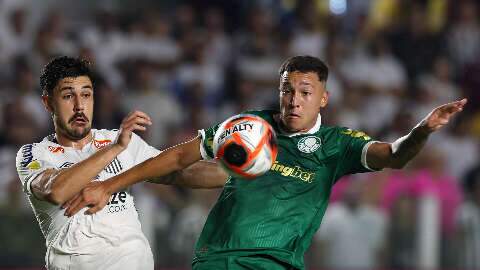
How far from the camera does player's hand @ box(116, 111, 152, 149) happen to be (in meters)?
5.23

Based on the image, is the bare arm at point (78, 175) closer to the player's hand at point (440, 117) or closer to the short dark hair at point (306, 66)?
the short dark hair at point (306, 66)

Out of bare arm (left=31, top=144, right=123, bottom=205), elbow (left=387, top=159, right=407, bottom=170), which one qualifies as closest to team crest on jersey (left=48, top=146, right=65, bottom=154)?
bare arm (left=31, top=144, right=123, bottom=205)

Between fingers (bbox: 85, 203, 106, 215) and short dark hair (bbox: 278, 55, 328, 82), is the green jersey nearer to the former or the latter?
short dark hair (bbox: 278, 55, 328, 82)

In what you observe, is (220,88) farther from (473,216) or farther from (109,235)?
(109,235)

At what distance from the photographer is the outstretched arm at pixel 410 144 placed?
4.95m

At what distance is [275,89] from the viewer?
11.9 meters

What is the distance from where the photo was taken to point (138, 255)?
572cm

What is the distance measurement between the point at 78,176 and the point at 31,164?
1.95ft

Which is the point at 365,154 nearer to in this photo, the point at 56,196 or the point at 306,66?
the point at 306,66

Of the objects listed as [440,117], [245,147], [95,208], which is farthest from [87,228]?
[440,117]

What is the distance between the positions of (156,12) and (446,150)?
4.27 meters

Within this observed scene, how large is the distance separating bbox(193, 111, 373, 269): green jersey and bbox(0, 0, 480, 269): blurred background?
4208mm

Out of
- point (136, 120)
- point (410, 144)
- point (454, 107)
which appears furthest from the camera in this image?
point (136, 120)

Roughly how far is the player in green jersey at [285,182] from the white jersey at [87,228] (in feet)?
0.92
